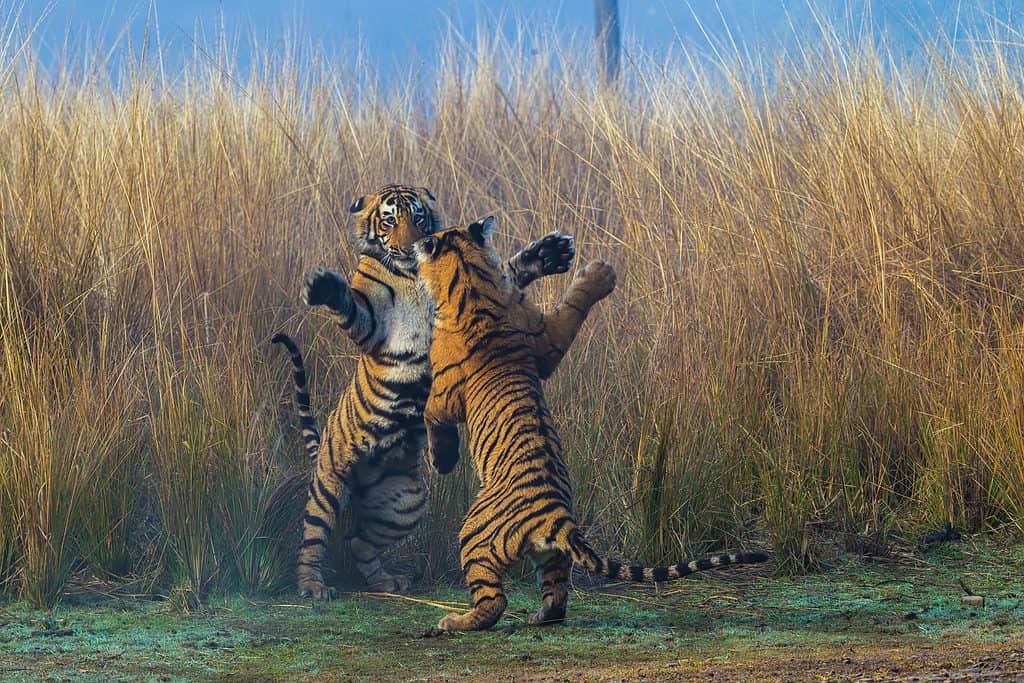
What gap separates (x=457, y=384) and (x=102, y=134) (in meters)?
3.83

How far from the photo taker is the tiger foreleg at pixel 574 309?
3.77 m

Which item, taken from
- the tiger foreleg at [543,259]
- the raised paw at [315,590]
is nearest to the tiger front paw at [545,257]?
the tiger foreleg at [543,259]

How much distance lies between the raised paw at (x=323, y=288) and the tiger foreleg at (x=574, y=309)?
596 millimetres

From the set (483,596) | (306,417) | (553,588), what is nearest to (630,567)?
(553,588)

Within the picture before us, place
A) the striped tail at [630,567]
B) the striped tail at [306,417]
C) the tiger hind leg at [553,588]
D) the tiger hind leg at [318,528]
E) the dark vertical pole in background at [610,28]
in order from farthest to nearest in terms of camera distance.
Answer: the dark vertical pole in background at [610,28] → the striped tail at [306,417] → the tiger hind leg at [318,528] → the tiger hind leg at [553,588] → the striped tail at [630,567]

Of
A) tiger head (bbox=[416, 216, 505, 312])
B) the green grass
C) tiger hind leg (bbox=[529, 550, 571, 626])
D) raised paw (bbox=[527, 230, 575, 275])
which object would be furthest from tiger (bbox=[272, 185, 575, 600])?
tiger hind leg (bbox=[529, 550, 571, 626])

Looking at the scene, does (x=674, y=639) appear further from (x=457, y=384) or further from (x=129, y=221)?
(x=129, y=221)

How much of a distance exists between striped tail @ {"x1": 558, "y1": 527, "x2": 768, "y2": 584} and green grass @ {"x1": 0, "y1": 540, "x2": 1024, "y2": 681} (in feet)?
0.81

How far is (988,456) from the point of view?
16.7 ft

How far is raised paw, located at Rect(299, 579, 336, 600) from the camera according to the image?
13.8 ft

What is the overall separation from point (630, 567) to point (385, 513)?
3.44ft

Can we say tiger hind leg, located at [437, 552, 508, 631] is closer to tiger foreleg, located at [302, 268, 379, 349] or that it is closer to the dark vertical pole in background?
tiger foreleg, located at [302, 268, 379, 349]

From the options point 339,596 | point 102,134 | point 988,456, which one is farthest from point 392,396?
point 102,134

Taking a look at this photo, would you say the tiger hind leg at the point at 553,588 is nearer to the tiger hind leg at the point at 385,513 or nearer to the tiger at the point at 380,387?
the tiger at the point at 380,387
